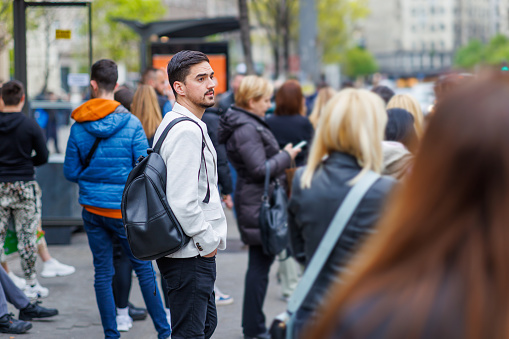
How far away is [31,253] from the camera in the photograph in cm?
657

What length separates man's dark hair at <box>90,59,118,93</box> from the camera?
5316 mm

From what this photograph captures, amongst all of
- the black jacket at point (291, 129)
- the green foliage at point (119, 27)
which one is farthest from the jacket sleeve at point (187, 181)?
the green foliage at point (119, 27)

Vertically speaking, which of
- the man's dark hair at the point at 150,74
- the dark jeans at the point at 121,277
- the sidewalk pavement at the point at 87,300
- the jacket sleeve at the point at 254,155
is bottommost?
the sidewalk pavement at the point at 87,300

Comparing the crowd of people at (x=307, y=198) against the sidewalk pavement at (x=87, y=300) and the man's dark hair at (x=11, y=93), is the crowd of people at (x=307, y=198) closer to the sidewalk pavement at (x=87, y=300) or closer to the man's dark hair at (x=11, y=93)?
the man's dark hair at (x=11, y=93)

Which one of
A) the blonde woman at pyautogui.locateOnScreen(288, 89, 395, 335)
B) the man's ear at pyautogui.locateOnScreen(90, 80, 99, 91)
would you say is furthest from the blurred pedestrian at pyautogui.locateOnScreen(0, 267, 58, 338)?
the blonde woman at pyautogui.locateOnScreen(288, 89, 395, 335)

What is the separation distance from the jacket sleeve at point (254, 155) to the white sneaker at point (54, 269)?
2973 millimetres

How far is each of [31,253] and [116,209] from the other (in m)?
1.82

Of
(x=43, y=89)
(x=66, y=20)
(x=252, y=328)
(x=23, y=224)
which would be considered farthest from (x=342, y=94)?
(x=43, y=89)

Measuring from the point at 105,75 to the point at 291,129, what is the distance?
2323 millimetres

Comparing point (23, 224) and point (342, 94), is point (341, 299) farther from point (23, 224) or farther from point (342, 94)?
point (23, 224)

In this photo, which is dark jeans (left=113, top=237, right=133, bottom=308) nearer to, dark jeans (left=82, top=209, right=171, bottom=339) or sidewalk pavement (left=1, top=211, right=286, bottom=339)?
sidewalk pavement (left=1, top=211, right=286, bottom=339)

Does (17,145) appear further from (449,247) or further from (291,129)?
(449,247)

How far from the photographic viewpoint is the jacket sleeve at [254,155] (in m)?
5.61

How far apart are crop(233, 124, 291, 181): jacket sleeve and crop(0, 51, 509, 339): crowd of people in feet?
0.04
